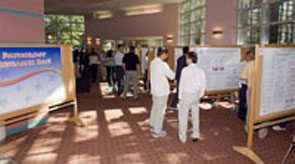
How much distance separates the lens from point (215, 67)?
542 centimetres

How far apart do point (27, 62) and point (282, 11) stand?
22.4ft

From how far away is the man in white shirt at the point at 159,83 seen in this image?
3.88 m

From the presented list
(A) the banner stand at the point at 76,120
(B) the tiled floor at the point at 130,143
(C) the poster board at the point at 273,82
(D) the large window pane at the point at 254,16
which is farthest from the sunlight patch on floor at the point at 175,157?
(D) the large window pane at the point at 254,16

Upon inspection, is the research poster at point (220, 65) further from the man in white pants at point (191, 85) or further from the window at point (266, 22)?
the window at point (266, 22)

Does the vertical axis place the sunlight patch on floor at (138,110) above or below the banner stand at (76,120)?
below

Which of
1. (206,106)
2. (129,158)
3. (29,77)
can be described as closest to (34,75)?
(29,77)

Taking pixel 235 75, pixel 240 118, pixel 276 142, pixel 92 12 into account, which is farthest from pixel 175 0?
pixel 276 142

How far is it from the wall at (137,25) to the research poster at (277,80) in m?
10.2

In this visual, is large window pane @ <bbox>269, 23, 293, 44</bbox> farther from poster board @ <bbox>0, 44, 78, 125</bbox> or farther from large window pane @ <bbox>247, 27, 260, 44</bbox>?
poster board @ <bbox>0, 44, 78, 125</bbox>

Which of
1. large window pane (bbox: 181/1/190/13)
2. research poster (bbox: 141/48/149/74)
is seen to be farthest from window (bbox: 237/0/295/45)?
large window pane (bbox: 181/1/190/13)

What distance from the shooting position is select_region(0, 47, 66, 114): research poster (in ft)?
10.9

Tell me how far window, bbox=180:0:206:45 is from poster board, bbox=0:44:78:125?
8295mm

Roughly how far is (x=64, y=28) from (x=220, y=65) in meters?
15.6

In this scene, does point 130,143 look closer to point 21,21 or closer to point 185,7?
point 21,21
